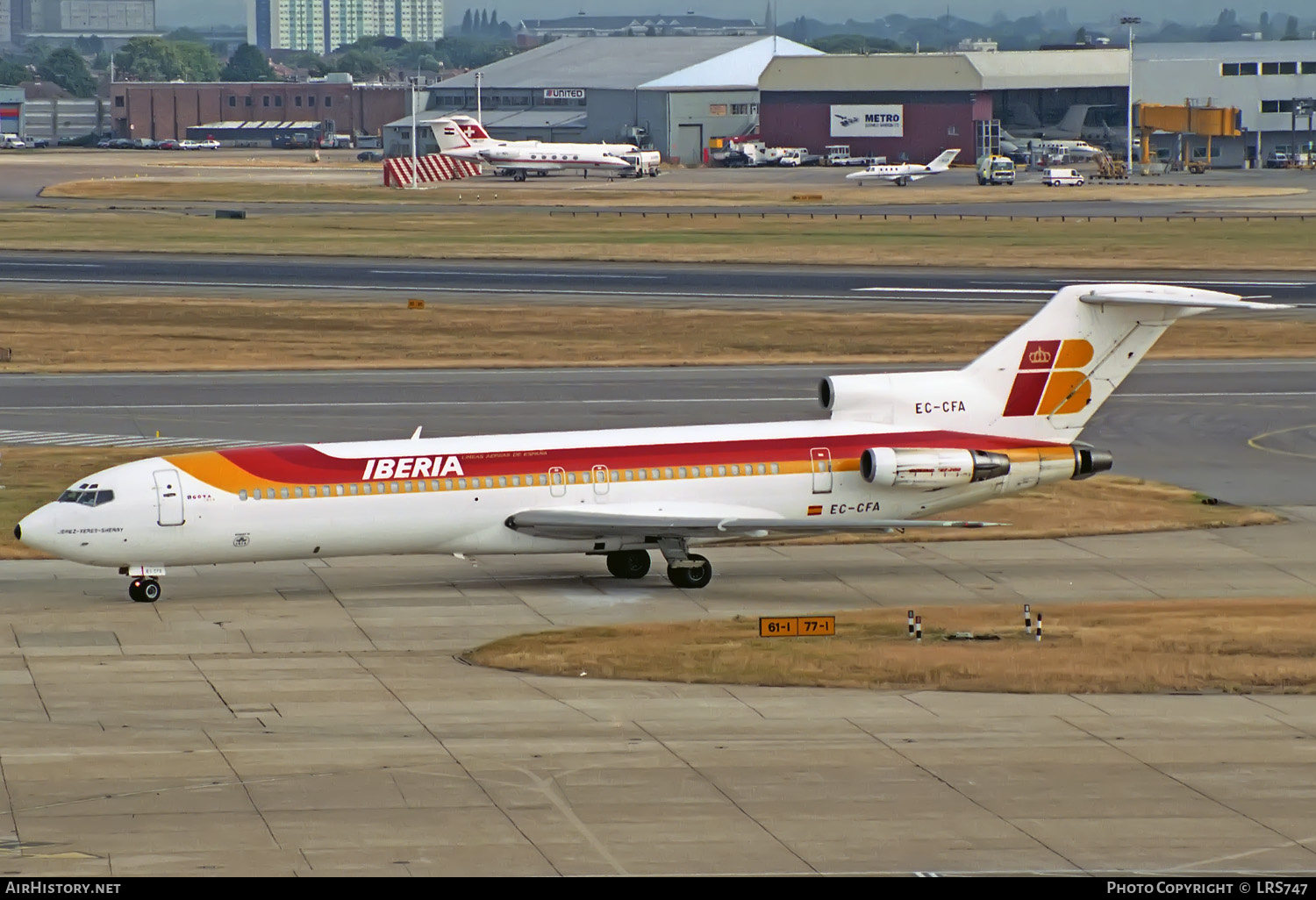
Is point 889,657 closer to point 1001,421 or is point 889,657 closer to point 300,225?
point 1001,421

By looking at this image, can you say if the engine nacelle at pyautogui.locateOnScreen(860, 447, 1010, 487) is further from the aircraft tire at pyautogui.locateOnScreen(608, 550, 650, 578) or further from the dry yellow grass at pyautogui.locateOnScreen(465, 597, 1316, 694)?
the aircraft tire at pyautogui.locateOnScreen(608, 550, 650, 578)

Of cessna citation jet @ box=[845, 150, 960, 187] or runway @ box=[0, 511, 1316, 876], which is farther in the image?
cessna citation jet @ box=[845, 150, 960, 187]

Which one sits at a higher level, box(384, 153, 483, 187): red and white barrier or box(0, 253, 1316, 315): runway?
box(384, 153, 483, 187): red and white barrier

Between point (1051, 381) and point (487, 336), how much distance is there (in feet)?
139

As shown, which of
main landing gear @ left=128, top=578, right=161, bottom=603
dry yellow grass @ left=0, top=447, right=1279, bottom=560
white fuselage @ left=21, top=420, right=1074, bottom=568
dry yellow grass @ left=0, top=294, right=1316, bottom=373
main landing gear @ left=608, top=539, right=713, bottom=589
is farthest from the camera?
dry yellow grass @ left=0, top=294, right=1316, bottom=373

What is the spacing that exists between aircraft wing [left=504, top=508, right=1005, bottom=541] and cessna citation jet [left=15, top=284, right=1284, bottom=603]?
1.6 inches

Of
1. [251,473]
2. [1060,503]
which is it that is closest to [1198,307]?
[1060,503]

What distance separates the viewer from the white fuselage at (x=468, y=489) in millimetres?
37125

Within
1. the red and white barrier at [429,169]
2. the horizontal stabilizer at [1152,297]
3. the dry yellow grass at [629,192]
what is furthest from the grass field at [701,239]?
the horizontal stabilizer at [1152,297]

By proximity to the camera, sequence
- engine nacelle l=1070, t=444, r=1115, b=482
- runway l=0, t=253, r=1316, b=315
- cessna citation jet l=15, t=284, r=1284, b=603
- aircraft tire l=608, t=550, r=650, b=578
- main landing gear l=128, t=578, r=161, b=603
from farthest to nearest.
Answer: runway l=0, t=253, r=1316, b=315 < engine nacelle l=1070, t=444, r=1115, b=482 < aircraft tire l=608, t=550, r=650, b=578 < main landing gear l=128, t=578, r=161, b=603 < cessna citation jet l=15, t=284, r=1284, b=603

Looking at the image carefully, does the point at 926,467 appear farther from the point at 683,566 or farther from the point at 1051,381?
the point at 683,566

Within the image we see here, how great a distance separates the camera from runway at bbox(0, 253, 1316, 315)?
302 ft

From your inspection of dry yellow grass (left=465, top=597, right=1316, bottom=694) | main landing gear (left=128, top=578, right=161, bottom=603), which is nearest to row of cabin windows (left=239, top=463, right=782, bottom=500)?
main landing gear (left=128, top=578, right=161, bottom=603)
